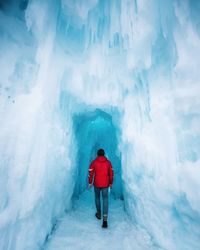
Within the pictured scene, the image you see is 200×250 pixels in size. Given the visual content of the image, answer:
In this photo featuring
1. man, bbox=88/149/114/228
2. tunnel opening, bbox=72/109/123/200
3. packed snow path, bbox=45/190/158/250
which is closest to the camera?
packed snow path, bbox=45/190/158/250

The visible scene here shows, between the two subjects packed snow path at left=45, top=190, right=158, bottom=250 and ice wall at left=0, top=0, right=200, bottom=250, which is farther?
packed snow path at left=45, top=190, right=158, bottom=250

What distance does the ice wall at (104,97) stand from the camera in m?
3.11

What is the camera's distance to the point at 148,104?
14.6ft

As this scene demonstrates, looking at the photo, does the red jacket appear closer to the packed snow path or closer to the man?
the man

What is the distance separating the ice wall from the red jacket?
1.86ft

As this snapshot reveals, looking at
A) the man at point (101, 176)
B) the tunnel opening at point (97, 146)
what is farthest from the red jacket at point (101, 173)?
the tunnel opening at point (97, 146)

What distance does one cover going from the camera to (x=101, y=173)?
16.9 ft

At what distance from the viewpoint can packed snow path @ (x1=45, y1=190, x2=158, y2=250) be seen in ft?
12.8

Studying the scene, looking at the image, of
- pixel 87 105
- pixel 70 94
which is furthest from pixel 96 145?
pixel 70 94

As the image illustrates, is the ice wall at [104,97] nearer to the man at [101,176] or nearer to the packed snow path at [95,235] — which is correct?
the packed snow path at [95,235]

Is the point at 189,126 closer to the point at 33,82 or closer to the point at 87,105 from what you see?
the point at 33,82

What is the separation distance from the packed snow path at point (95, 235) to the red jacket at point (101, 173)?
1030 millimetres

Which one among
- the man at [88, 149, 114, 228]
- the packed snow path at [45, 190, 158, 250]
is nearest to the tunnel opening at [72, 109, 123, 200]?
the packed snow path at [45, 190, 158, 250]

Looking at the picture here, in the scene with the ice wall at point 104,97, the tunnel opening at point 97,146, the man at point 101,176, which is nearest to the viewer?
the ice wall at point 104,97
